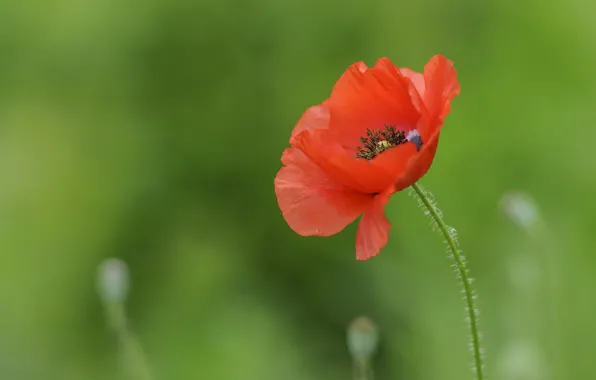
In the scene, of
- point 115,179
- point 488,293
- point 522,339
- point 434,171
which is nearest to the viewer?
point 522,339

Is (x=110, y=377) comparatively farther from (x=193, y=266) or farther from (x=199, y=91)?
(x=199, y=91)

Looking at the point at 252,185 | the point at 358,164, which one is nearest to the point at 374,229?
the point at 358,164

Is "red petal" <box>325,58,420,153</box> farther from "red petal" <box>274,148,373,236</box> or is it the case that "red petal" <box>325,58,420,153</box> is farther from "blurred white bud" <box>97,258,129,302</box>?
"blurred white bud" <box>97,258,129,302</box>

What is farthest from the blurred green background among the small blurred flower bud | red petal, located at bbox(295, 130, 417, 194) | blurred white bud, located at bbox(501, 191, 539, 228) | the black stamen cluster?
red petal, located at bbox(295, 130, 417, 194)

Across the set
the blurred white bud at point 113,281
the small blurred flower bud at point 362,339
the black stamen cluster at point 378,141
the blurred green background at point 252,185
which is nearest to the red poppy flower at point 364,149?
the black stamen cluster at point 378,141

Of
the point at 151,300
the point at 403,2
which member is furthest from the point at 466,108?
the point at 151,300

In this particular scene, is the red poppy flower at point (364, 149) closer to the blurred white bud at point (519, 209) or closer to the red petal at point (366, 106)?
the red petal at point (366, 106)

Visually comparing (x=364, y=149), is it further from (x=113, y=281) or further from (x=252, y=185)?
(x=252, y=185)
